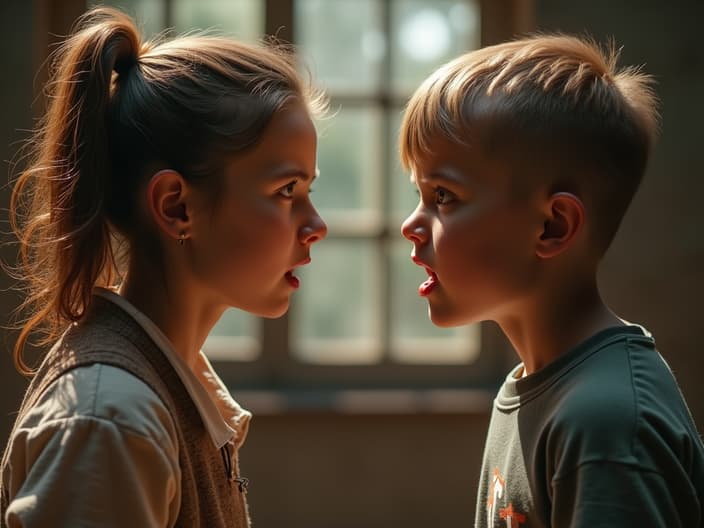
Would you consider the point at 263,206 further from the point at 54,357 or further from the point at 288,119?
the point at 54,357

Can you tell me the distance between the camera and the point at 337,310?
9.60 ft

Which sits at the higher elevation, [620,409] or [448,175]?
[448,175]

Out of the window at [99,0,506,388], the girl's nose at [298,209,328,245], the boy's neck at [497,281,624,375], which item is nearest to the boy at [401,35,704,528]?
the boy's neck at [497,281,624,375]

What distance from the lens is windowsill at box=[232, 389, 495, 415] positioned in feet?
8.87

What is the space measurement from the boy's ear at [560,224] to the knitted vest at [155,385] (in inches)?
19.2

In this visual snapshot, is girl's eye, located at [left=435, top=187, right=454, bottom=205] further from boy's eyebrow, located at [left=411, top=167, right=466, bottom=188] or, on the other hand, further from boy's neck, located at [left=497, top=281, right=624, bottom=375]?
boy's neck, located at [left=497, top=281, right=624, bottom=375]

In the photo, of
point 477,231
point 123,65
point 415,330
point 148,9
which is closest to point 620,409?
point 477,231

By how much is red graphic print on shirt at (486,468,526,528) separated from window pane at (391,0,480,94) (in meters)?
1.90

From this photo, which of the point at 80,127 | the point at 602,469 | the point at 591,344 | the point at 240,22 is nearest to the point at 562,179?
the point at 591,344

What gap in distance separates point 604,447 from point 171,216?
0.61 meters

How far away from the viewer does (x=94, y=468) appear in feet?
3.10

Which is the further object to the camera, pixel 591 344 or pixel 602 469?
pixel 591 344

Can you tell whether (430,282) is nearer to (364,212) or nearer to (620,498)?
(620,498)

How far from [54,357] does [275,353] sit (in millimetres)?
1787
